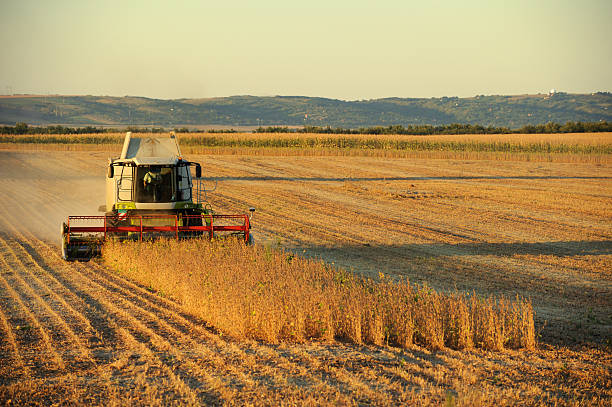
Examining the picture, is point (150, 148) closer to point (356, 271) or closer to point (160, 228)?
point (160, 228)

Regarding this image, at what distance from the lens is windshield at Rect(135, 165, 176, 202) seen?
1482 centimetres

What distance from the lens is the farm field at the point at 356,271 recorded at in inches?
267

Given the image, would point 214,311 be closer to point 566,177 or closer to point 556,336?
point 556,336

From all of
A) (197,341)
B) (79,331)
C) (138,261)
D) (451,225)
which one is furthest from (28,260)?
(451,225)

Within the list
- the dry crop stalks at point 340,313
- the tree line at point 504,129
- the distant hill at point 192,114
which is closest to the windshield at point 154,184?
the dry crop stalks at point 340,313

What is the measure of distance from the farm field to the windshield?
1997mm

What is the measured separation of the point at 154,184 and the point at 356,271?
17.2 ft

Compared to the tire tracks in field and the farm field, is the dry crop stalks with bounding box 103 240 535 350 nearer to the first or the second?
the farm field

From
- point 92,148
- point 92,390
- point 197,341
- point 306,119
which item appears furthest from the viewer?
point 306,119

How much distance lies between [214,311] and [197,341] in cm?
88

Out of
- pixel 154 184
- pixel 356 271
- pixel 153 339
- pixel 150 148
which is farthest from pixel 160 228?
pixel 153 339

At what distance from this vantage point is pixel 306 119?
636 ft

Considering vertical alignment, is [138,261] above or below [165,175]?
below

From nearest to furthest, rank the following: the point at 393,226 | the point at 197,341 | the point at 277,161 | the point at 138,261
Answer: the point at 197,341
the point at 138,261
the point at 393,226
the point at 277,161
